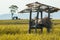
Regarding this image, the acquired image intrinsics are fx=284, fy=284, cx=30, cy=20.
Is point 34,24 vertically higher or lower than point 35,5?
lower

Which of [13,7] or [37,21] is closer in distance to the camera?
[37,21]

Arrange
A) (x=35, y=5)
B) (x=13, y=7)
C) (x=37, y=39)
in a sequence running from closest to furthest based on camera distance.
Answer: (x=37, y=39) < (x=35, y=5) < (x=13, y=7)

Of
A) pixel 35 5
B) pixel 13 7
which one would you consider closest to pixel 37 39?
pixel 35 5

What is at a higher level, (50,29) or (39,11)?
(39,11)

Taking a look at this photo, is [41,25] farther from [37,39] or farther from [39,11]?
[37,39]

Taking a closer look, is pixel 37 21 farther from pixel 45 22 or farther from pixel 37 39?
pixel 37 39

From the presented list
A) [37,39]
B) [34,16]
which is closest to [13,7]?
[34,16]

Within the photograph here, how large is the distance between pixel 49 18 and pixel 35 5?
1368 millimetres

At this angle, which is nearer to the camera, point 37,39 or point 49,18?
point 37,39

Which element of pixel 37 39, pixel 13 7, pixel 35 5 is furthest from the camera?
pixel 13 7

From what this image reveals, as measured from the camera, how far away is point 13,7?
107 meters

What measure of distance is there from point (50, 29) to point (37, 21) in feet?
3.46

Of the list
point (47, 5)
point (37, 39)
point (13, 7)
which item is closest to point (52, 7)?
point (47, 5)

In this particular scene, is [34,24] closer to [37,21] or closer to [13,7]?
[37,21]
